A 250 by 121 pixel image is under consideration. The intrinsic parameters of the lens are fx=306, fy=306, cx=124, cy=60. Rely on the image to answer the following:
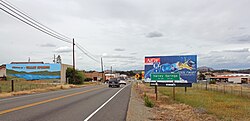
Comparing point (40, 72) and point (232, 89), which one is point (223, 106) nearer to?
point (232, 89)

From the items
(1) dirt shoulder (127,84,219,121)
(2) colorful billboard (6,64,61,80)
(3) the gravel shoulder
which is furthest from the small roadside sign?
(2) colorful billboard (6,64,61,80)

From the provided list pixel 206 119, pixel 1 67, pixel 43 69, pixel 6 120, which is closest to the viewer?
pixel 6 120

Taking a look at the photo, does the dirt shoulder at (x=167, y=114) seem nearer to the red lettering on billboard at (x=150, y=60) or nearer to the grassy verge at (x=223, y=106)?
the grassy verge at (x=223, y=106)

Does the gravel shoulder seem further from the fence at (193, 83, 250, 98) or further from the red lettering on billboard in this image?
the fence at (193, 83, 250, 98)

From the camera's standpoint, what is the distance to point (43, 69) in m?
Answer: 85.2

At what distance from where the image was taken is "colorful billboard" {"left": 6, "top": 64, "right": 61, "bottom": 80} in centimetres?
8519

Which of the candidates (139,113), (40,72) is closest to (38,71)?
(40,72)

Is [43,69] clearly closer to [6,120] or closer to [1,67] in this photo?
[1,67]

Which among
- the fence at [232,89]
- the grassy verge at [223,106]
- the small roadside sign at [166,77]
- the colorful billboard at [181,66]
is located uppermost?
the colorful billboard at [181,66]

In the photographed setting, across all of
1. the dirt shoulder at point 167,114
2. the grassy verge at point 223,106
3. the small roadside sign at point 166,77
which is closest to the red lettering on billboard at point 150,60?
Result: the grassy verge at point 223,106

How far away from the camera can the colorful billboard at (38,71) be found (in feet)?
279

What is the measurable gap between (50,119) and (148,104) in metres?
8.84

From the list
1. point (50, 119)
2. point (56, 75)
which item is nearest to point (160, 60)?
point (50, 119)

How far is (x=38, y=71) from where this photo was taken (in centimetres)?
8525
